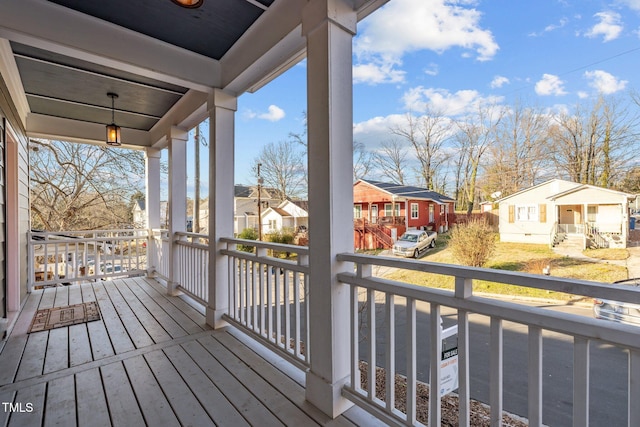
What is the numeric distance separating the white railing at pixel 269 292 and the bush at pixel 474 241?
4.40ft

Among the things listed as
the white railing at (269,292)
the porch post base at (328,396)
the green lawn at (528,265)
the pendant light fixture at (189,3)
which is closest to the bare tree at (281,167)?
the white railing at (269,292)

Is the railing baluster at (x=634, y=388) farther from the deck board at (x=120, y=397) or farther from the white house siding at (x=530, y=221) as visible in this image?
the deck board at (x=120, y=397)

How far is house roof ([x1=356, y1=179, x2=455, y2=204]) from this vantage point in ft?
8.88

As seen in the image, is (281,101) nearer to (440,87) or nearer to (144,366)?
(440,87)

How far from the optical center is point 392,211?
9.77 ft

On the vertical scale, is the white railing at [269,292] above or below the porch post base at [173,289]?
above

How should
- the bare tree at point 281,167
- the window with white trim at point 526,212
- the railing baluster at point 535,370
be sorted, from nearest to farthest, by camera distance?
the railing baluster at point 535,370 → the window with white trim at point 526,212 → the bare tree at point 281,167

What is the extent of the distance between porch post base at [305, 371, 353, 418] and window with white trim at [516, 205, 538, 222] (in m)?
1.71

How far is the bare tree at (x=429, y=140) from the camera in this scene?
2.80 metres

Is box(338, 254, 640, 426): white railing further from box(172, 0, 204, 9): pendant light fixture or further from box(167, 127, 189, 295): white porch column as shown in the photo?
box(167, 127, 189, 295): white porch column

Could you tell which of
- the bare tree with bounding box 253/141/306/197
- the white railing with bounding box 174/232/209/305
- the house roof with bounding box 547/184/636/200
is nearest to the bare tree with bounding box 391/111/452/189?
the house roof with bounding box 547/184/636/200

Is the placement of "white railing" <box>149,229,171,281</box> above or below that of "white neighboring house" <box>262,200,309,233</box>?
below

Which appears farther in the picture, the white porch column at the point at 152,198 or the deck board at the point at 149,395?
the white porch column at the point at 152,198

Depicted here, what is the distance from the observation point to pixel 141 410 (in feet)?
5.67
